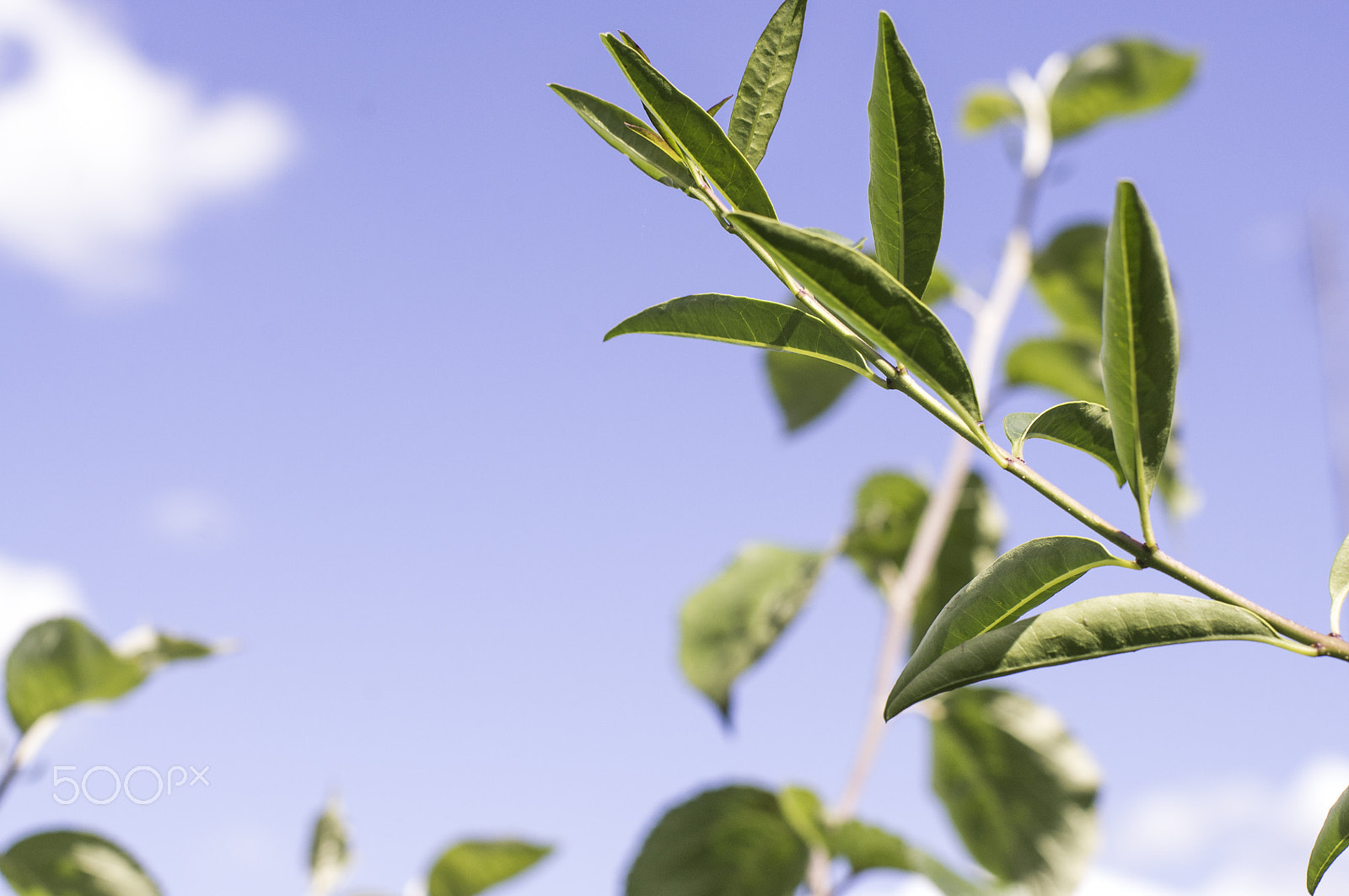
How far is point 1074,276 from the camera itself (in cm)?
212

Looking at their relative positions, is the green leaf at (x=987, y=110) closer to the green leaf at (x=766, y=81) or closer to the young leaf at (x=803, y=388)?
the young leaf at (x=803, y=388)

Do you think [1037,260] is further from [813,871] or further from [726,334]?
[726,334]

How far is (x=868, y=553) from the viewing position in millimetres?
1853

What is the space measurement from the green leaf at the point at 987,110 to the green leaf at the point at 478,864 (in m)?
2.01

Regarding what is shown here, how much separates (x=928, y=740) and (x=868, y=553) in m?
0.35

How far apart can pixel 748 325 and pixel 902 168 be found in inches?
4.0

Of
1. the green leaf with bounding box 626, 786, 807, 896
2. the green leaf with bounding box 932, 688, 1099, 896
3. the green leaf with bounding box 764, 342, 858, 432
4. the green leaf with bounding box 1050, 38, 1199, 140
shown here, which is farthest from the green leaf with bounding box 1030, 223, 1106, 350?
the green leaf with bounding box 626, 786, 807, 896

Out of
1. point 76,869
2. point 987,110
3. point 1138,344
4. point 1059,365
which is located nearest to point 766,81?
point 1138,344

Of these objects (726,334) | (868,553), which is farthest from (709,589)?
(726,334)

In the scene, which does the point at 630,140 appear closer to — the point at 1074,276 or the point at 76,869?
the point at 76,869

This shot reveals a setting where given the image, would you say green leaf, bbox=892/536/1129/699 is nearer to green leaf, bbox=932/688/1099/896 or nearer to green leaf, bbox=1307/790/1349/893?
green leaf, bbox=1307/790/1349/893

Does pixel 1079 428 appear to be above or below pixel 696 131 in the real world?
below

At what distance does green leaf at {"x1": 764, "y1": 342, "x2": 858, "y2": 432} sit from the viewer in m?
2.00

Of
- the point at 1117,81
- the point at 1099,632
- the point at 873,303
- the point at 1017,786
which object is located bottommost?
the point at 1017,786
